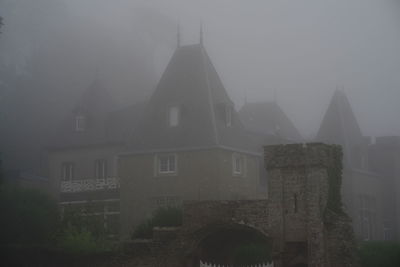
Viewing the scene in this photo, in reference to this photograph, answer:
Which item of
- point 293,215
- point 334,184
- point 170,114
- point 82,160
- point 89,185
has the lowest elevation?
Answer: point 293,215

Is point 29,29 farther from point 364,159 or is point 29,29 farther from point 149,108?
point 364,159

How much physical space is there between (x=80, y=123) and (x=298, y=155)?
23703 millimetres

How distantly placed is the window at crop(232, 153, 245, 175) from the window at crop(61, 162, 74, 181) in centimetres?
1037

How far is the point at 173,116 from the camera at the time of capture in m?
35.3

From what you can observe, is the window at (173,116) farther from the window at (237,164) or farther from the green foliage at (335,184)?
the green foliage at (335,184)

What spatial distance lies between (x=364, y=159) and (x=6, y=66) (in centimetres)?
2727

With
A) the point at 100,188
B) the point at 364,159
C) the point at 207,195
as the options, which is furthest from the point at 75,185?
the point at 364,159

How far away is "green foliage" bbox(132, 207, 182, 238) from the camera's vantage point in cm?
2084

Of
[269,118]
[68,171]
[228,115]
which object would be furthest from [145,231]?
[269,118]

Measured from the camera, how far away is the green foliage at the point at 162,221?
821 inches

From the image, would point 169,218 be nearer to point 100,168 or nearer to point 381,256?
point 381,256

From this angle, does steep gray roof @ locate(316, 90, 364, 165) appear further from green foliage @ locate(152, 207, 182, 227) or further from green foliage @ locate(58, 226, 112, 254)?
green foliage @ locate(58, 226, 112, 254)

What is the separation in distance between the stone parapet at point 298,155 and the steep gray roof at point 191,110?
1420 centimetres

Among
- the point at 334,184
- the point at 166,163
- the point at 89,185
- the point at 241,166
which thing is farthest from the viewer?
the point at 89,185
